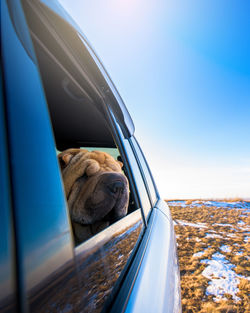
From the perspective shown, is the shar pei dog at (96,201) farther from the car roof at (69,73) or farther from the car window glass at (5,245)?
the car window glass at (5,245)

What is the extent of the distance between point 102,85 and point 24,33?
96 cm

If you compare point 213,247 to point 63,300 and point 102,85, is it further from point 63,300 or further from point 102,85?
point 63,300

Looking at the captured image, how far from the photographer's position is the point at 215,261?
3791 millimetres

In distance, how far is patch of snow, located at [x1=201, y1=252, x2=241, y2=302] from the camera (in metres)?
2.71

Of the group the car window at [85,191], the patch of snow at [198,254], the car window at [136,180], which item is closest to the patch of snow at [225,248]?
the patch of snow at [198,254]

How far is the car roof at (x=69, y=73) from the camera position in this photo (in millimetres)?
866

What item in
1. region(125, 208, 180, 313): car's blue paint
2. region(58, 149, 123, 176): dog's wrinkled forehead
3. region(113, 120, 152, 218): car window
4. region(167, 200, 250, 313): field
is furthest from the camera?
region(167, 200, 250, 313): field

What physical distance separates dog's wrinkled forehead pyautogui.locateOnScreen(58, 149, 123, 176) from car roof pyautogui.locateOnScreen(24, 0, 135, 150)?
0.36 m

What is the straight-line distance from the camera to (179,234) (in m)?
5.70

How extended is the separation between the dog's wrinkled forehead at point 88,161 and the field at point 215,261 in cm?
229

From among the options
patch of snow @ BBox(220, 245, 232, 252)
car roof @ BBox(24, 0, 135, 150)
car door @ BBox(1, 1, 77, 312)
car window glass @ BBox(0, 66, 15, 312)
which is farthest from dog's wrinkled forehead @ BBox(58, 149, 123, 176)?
patch of snow @ BBox(220, 245, 232, 252)

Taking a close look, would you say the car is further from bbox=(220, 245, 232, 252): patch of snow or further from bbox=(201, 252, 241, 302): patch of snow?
bbox=(220, 245, 232, 252): patch of snow

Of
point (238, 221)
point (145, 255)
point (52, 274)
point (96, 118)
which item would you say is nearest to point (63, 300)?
point (52, 274)

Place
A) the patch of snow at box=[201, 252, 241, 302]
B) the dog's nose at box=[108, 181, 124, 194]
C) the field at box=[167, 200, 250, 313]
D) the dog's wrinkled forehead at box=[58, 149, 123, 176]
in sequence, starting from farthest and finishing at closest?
the patch of snow at box=[201, 252, 241, 302]
the field at box=[167, 200, 250, 313]
the dog's wrinkled forehead at box=[58, 149, 123, 176]
the dog's nose at box=[108, 181, 124, 194]
